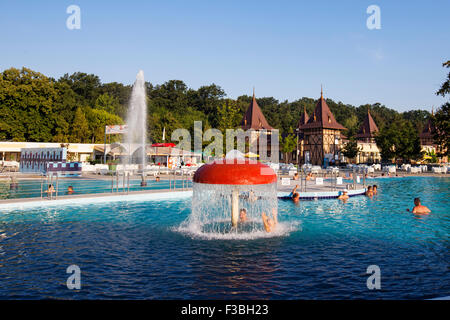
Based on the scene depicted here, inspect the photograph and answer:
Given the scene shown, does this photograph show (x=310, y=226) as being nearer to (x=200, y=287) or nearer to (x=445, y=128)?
(x=200, y=287)

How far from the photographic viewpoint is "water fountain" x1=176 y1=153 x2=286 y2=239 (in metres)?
9.52

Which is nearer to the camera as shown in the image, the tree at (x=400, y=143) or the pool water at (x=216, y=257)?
the pool water at (x=216, y=257)

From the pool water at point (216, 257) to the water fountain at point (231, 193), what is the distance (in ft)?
2.06

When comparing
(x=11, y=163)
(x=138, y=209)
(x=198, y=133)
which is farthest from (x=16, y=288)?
→ (x=198, y=133)

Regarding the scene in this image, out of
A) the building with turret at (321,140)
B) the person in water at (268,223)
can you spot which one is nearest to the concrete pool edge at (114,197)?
the person in water at (268,223)

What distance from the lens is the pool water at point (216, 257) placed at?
6.59 meters

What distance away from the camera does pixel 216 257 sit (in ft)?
28.7

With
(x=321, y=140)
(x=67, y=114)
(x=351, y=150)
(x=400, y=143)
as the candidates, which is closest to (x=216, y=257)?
(x=351, y=150)

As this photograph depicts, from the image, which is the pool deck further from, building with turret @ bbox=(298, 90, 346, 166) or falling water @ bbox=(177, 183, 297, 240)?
building with turret @ bbox=(298, 90, 346, 166)

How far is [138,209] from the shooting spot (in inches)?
622

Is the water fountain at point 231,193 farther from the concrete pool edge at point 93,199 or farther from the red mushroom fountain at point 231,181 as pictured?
the concrete pool edge at point 93,199

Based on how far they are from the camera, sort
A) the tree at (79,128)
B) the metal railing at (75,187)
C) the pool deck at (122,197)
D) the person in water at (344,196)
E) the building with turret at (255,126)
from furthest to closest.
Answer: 1. the building with turret at (255,126)
2. the tree at (79,128)
3. the person in water at (344,196)
4. the metal railing at (75,187)
5. the pool deck at (122,197)

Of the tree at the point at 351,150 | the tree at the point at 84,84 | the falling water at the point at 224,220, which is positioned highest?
the tree at the point at 84,84

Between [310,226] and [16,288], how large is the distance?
9291 mm
